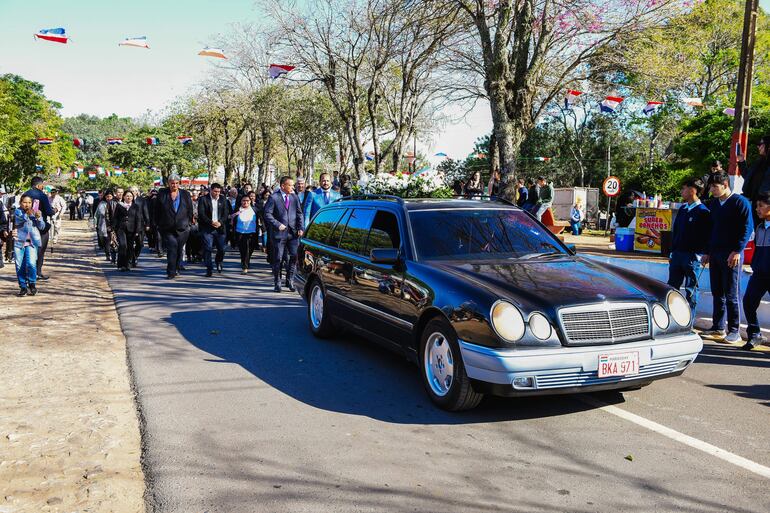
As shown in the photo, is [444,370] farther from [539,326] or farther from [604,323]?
[604,323]

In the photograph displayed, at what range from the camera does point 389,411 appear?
529 cm

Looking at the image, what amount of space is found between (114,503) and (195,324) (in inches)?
206

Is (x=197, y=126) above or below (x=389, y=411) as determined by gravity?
above

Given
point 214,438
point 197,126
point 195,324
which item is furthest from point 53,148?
point 214,438

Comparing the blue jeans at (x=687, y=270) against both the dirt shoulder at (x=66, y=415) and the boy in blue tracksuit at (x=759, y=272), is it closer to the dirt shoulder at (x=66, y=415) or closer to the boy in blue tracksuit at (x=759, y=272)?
the boy in blue tracksuit at (x=759, y=272)

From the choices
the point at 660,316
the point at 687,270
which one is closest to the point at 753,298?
the point at 687,270

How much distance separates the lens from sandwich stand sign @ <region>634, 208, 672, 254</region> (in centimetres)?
1856

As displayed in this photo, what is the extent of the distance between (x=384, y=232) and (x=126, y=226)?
409 inches

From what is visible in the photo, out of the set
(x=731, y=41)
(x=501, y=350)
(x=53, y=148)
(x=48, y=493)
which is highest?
(x=731, y=41)

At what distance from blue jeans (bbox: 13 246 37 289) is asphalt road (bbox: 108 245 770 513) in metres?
4.89

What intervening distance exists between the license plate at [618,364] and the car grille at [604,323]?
11cm

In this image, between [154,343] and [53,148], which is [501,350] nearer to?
[154,343]

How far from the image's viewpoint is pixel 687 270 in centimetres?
819

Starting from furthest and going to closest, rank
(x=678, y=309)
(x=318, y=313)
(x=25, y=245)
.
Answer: (x=25, y=245), (x=318, y=313), (x=678, y=309)
